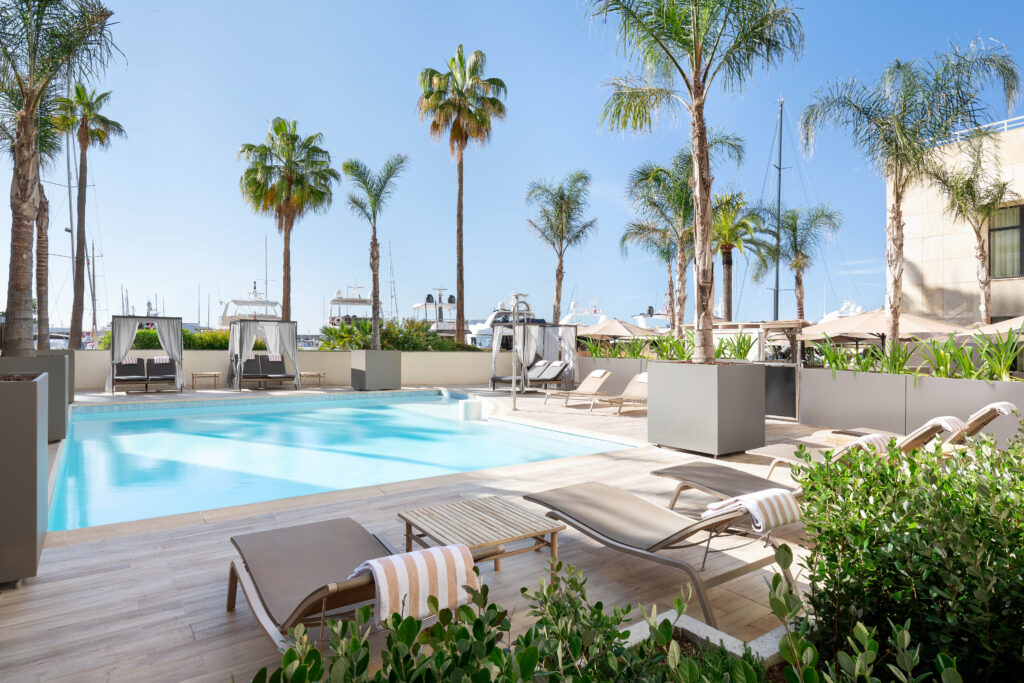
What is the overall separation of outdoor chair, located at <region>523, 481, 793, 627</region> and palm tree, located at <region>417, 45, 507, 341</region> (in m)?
13.5

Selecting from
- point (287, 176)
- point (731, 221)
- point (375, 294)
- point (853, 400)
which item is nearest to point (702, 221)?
point (853, 400)

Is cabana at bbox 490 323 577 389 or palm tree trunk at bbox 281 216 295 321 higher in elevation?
palm tree trunk at bbox 281 216 295 321

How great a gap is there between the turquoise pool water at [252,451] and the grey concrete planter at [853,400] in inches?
115

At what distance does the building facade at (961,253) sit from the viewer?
1389 cm

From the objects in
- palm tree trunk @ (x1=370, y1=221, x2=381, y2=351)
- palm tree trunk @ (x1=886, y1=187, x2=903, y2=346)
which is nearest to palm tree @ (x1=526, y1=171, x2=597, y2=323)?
palm tree trunk @ (x1=370, y1=221, x2=381, y2=351)

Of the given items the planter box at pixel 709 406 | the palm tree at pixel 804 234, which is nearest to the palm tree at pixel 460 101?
the planter box at pixel 709 406

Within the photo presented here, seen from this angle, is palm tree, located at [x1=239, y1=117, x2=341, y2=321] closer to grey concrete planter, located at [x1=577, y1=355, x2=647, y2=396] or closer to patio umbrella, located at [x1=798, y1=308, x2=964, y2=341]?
grey concrete planter, located at [x1=577, y1=355, x2=647, y2=396]

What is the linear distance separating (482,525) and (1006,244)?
57.0 ft

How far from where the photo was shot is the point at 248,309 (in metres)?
26.9

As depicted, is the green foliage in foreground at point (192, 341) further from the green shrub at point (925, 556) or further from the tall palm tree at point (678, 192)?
the green shrub at point (925, 556)

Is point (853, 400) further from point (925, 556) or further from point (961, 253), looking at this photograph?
point (961, 253)

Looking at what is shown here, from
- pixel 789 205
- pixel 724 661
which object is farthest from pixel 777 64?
pixel 789 205

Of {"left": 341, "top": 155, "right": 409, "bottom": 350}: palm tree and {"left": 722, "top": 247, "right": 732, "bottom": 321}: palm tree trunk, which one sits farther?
{"left": 722, "top": 247, "right": 732, "bottom": 321}: palm tree trunk

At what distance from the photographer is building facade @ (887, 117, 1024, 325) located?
13.9 metres
